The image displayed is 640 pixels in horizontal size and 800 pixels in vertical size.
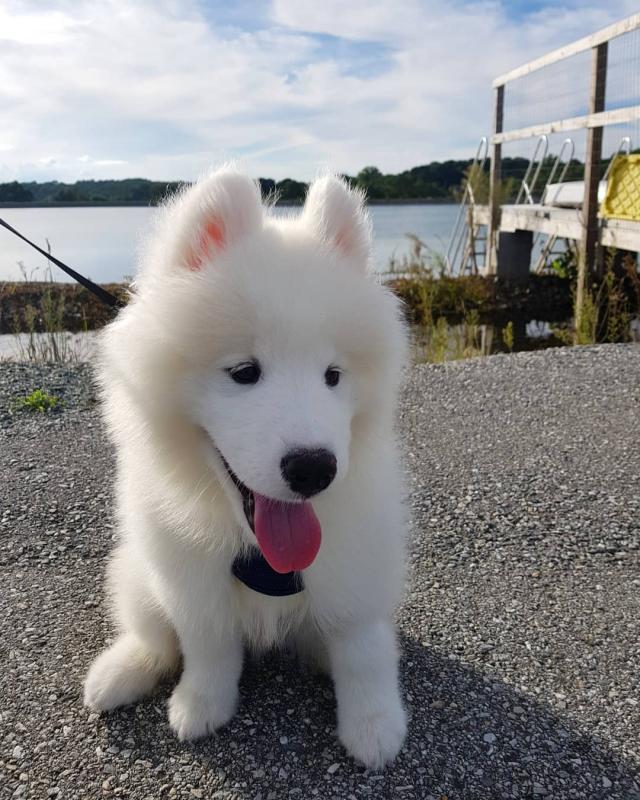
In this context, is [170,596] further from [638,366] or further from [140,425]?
[638,366]

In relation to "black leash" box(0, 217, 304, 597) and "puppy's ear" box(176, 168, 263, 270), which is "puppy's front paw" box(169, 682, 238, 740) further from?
"puppy's ear" box(176, 168, 263, 270)

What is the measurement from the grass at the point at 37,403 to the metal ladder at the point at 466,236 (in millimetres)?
9634

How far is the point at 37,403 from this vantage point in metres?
5.45

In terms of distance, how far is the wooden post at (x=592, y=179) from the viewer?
873 cm

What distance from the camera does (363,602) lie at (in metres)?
2.04

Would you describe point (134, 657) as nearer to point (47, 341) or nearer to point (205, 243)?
point (205, 243)

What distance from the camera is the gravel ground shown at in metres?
1.96

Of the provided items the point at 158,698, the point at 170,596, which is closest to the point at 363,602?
the point at 170,596

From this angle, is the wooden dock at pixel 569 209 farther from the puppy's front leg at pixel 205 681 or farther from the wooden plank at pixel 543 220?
the puppy's front leg at pixel 205 681

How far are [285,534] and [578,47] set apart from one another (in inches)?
379

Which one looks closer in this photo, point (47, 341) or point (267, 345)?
point (267, 345)

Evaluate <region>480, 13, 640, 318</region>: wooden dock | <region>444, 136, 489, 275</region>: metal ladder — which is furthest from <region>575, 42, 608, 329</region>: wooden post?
<region>444, 136, 489, 275</region>: metal ladder

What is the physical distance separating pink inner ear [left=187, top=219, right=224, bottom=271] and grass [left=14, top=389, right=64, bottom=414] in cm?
399

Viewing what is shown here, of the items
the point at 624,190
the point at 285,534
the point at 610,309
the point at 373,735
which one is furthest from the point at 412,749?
the point at 624,190
